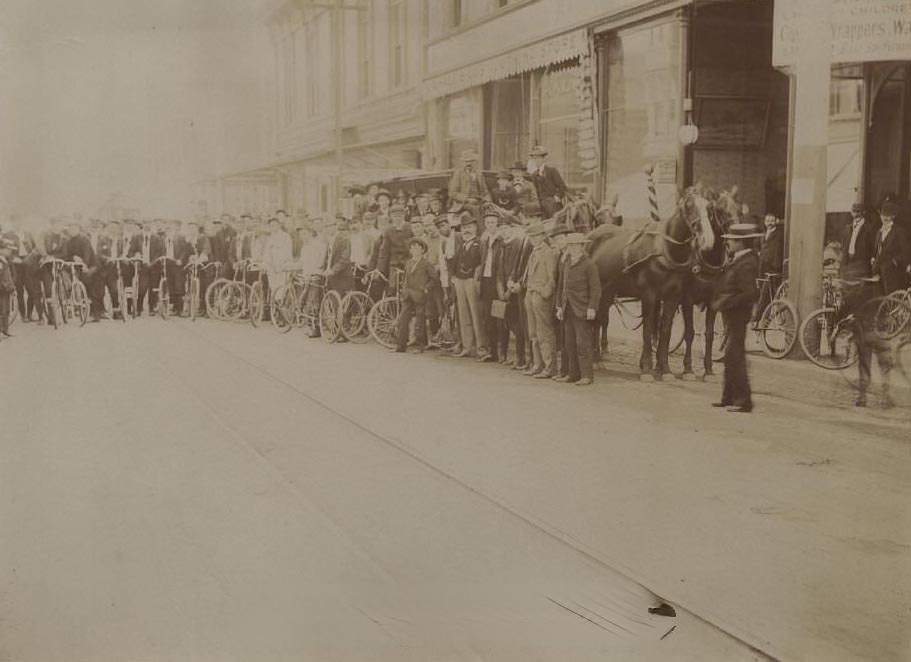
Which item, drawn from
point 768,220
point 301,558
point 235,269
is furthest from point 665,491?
point 235,269

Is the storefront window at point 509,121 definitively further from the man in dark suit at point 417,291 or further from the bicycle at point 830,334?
the bicycle at point 830,334

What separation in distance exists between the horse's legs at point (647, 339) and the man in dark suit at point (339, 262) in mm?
1074

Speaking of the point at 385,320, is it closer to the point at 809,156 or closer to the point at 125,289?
the point at 125,289

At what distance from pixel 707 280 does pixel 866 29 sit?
82 cm

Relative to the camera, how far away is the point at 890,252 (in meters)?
2.61

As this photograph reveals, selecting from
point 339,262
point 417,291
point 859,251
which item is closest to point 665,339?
point 859,251

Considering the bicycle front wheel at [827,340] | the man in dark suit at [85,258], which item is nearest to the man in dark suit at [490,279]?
the bicycle front wheel at [827,340]

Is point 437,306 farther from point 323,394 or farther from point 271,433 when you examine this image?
point 271,433

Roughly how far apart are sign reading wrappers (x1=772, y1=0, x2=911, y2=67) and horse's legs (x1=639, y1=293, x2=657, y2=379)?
2.75 feet

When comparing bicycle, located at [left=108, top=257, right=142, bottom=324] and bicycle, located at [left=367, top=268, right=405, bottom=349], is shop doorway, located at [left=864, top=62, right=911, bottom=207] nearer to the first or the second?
bicycle, located at [left=367, top=268, right=405, bottom=349]

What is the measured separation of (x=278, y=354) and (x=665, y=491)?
1.40 meters

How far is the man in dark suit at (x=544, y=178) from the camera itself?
309cm

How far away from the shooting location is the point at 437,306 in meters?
3.45

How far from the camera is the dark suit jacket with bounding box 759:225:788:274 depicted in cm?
271
